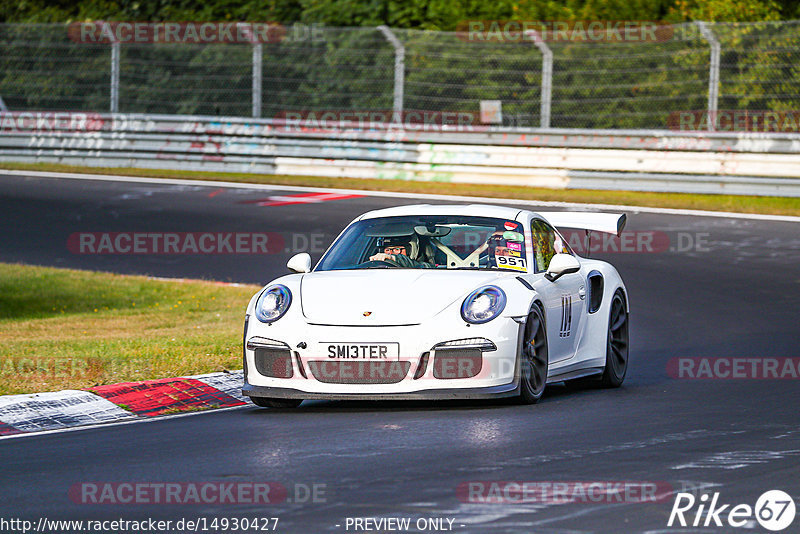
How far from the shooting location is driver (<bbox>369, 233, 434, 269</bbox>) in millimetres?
9242

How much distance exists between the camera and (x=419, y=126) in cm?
2359

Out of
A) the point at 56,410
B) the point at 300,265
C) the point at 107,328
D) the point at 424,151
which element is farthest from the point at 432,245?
the point at 424,151

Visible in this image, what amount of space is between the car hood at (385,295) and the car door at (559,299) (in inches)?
19.5

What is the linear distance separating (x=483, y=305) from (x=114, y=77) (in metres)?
18.9

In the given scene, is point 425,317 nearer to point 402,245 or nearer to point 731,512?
point 402,245

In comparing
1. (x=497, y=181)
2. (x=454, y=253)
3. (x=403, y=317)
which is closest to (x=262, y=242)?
(x=497, y=181)

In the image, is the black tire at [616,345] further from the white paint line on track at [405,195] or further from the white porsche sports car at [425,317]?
the white paint line on track at [405,195]

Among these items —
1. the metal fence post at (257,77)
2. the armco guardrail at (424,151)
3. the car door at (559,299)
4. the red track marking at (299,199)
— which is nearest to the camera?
the car door at (559,299)

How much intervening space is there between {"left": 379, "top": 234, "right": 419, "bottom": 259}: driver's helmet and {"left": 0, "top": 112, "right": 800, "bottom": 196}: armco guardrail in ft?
41.1

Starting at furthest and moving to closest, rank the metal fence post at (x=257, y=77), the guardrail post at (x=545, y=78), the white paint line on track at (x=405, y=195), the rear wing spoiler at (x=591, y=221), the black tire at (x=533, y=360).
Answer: the metal fence post at (x=257, y=77) < the guardrail post at (x=545, y=78) < the white paint line on track at (x=405, y=195) < the rear wing spoiler at (x=591, y=221) < the black tire at (x=533, y=360)

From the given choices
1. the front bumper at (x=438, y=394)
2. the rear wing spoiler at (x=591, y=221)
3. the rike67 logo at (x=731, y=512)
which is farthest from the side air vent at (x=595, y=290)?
the rike67 logo at (x=731, y=512)

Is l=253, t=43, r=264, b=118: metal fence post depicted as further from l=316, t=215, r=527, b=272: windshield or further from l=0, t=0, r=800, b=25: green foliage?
l=316, t=215, r=527, b=272: windshield

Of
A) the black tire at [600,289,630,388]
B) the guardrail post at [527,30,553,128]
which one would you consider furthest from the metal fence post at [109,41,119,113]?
the black tire at [600,289,630,388]

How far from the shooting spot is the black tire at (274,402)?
8688 millimetres
